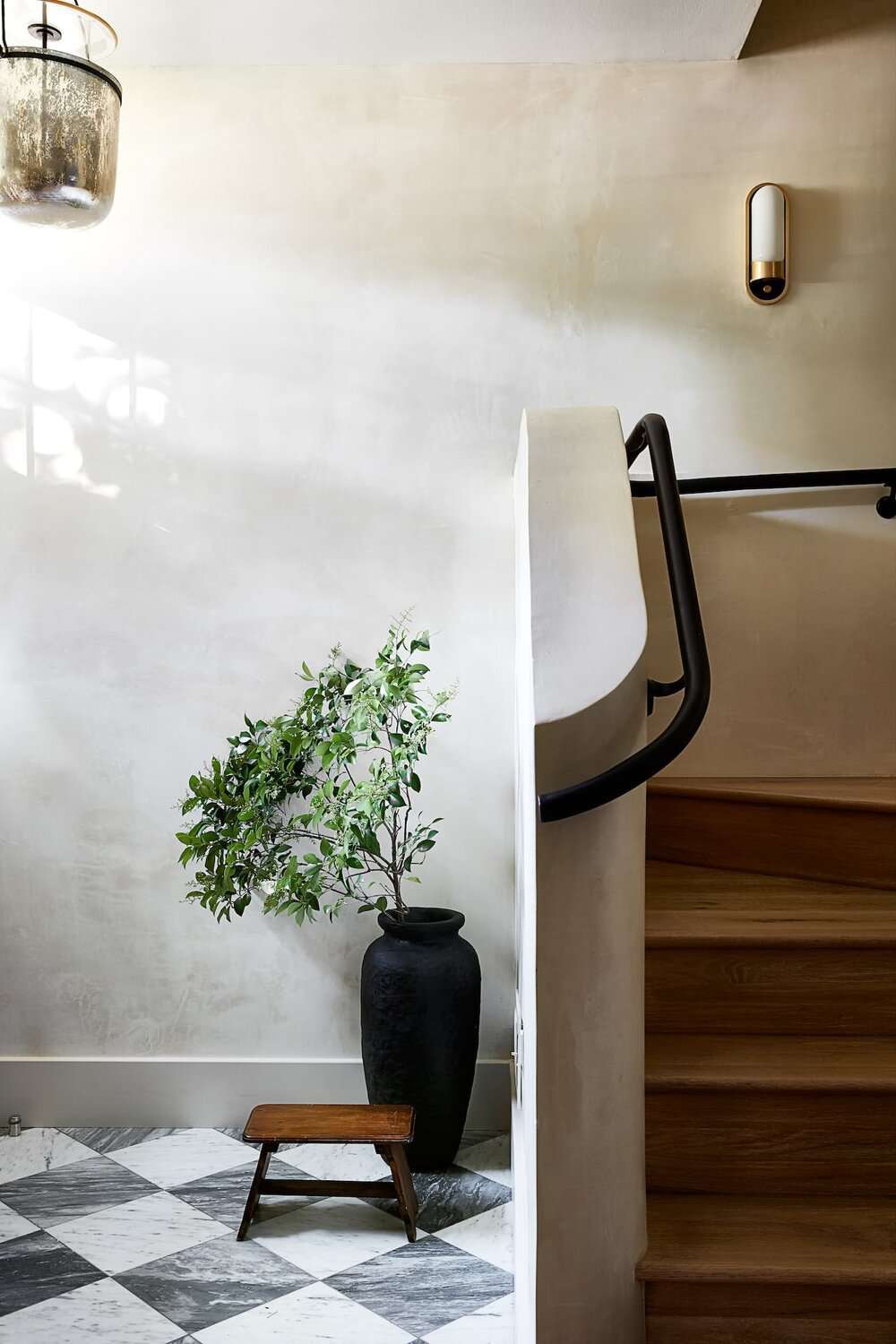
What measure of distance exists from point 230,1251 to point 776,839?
150cm

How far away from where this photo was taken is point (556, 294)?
3.06m

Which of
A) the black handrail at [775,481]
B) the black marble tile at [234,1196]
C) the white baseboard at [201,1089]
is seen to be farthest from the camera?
the white baseboard at [201,1089]

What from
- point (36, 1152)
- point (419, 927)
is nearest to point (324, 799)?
point (419, 927)

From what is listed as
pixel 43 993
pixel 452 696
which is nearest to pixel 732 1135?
pixel 452 696

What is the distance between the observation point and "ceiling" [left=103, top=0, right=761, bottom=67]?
280cm

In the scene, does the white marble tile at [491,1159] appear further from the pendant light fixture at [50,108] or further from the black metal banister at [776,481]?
the pendant light fixture at [50,108]

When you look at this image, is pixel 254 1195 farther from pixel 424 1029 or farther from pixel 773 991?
pixel 773 991

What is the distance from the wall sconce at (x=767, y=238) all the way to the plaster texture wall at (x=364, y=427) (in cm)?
6

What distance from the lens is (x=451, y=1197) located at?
2590mm

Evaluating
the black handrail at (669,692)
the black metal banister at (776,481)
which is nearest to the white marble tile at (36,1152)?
the black handrail at (669,692)

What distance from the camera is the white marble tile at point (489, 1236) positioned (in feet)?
7.61

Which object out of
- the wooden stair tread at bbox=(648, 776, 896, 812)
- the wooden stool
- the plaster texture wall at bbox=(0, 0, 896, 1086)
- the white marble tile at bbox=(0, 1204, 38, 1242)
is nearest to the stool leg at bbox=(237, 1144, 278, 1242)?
the wooden stool

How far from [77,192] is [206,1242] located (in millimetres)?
2326

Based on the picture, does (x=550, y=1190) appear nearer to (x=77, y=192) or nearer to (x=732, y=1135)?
(x=732, y=1135)
